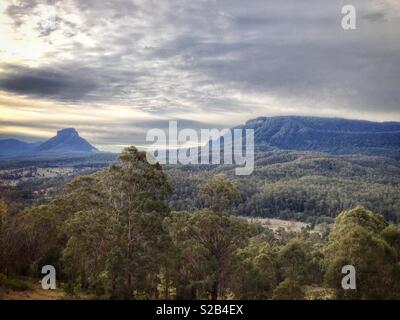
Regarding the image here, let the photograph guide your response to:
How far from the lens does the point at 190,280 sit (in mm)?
19672

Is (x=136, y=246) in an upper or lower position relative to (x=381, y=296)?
upper

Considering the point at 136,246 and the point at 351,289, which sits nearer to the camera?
the point at 136,246

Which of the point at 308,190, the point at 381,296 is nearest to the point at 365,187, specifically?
the point at 308,190

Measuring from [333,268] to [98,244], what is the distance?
12.6 meters

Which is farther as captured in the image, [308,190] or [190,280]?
[308,190]

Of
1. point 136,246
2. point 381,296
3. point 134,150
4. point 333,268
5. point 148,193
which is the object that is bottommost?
point 381,296

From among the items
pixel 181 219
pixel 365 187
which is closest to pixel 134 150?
pixel 181 219

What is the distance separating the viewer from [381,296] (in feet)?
64.4

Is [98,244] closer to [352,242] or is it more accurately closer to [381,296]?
[352,242]

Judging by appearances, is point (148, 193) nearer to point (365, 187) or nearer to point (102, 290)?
point (102, 290)

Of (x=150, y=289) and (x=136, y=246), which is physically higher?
(x=136, y=246)

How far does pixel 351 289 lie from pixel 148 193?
39.1 feet
